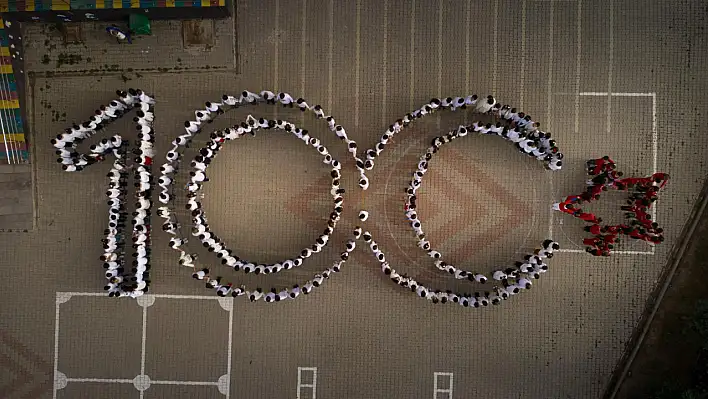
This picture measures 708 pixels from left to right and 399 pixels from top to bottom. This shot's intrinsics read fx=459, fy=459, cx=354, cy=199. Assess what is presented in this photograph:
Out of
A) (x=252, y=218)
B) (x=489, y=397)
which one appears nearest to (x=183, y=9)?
(x=252, y=218)

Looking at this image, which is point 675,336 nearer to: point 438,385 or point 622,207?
point 622,207

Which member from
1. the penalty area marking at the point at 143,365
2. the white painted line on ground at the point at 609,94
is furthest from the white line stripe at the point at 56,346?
the white painted line on ground at the point at 609,94

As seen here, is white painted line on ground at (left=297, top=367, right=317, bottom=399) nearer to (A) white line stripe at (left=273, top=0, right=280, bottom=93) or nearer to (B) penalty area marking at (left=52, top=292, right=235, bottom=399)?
(B) penalty area marking at (left=52, top=292, right=235, bottom=399)

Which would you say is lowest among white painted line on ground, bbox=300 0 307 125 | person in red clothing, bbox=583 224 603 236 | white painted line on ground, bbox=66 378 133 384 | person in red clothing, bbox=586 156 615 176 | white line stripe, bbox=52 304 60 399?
white painted line on ground, bbox=66 378 133 384

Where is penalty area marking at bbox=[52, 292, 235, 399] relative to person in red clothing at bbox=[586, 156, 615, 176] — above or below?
below

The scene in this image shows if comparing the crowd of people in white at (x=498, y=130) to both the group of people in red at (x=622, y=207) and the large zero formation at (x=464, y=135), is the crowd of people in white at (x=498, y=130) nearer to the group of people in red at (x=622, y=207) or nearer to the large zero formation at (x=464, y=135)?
the large zero formation at (x=464, y=135)

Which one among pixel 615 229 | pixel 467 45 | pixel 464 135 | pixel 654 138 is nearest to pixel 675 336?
pixel 615 229

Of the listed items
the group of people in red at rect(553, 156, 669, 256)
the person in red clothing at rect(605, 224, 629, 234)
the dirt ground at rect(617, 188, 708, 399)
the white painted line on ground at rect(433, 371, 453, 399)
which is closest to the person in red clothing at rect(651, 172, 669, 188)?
the group of people in red at rect(553, 156, 669, 256)
